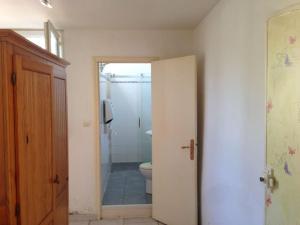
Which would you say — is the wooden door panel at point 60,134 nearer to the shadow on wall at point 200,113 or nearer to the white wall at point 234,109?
the white wall at point 234,109

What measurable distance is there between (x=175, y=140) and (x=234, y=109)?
1281 mm

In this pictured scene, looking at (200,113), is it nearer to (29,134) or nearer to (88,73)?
A: (88,73)

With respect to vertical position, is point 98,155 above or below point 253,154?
below

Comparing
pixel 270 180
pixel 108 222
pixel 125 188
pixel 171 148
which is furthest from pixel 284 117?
pixel 125 188

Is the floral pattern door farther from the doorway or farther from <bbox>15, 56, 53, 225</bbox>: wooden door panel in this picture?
the doorway

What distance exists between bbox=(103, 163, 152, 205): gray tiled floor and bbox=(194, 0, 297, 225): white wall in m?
1.22

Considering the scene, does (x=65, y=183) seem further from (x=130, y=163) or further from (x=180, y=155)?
(x=130, y=163)

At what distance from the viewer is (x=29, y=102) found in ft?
5.37

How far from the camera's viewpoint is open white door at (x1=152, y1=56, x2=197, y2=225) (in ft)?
11.2

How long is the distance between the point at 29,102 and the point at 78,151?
7.47ft

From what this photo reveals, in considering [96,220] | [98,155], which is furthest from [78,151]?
[96,220]

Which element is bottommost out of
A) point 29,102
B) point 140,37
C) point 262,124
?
point 262,124

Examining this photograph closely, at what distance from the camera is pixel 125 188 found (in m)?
4.76

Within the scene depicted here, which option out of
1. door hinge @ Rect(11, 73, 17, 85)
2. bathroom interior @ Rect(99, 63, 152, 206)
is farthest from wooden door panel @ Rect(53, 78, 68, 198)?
bathroom interior @ Rect(99, 63, 152, 206)
